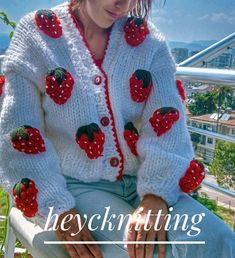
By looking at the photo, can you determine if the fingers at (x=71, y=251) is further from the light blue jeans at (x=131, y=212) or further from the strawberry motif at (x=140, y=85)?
the strawberry motif at (x=140, y=85)

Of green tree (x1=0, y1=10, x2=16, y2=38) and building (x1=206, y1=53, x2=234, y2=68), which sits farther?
green tree (x1=0, y1=10, x2=16, y2=38)

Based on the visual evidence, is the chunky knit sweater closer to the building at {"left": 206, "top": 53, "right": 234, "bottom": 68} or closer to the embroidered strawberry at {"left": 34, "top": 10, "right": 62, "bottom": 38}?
the embroidered strawberry at {"left": 34, "top": 10, "right": 62, "bottom": 38}

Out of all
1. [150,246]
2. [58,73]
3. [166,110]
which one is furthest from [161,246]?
[58,73]

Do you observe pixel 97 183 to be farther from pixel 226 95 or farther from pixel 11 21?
pixel 11 21

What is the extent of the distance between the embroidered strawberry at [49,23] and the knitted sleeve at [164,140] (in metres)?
0.29

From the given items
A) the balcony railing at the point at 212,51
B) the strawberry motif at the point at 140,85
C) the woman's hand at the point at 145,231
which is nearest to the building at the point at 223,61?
the balcony railing at the point at 212,51

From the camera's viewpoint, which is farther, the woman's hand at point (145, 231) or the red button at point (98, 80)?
the red button at point (98, 80)

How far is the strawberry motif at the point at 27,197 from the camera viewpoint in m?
1.06

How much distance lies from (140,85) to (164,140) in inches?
6.6

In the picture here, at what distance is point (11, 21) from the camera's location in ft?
5.78

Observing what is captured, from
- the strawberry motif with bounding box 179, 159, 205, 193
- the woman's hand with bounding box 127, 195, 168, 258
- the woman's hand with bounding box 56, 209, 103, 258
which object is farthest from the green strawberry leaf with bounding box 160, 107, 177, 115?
the woman's hand with bounding box 56, 209, 103, 258

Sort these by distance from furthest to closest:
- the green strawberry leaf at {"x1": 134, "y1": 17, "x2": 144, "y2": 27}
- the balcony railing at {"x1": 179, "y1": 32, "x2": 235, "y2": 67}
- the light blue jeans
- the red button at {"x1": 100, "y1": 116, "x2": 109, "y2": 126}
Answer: the balcony railing at {"x1": 179, "y1": 32, "x2": 235, "y2": 67}
the green strawberry leaf at {"x1": 134, "y1": 17, "x2": 144, "y2": 27}
the red button at {"x1": 100, "y1": 116, "x2": 109, "y2": 126}
the light blue jeans

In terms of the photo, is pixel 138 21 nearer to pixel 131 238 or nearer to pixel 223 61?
pixel 223 61

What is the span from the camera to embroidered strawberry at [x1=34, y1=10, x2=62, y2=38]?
122 cm
